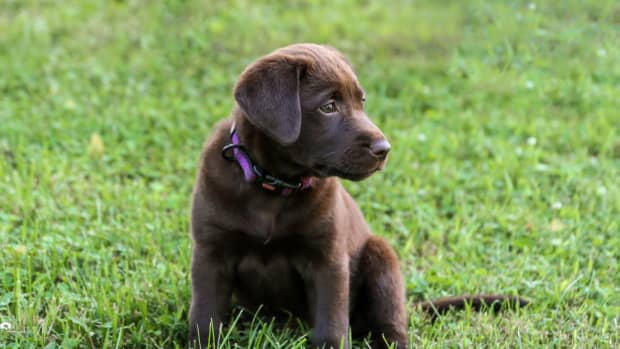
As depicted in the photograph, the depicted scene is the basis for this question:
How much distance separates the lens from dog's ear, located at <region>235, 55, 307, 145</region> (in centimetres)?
282

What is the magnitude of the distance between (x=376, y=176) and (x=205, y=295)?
2.28 meters

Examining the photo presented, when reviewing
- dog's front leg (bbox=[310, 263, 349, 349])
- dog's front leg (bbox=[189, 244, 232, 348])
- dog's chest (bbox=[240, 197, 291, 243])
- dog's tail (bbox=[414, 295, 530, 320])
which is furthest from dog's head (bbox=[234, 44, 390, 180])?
dog's tail (bbox=[414, 295, 530, 320])

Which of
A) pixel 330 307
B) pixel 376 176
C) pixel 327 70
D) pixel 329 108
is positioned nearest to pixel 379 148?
pixel 329 108

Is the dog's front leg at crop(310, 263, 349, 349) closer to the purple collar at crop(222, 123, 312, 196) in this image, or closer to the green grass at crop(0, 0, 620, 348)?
the green grass at crop(0, 0, 620, 348)

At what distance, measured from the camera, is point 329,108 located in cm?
302

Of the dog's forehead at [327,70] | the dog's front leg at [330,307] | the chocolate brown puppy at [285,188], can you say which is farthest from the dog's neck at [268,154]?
the dog's front leg at [330,307]

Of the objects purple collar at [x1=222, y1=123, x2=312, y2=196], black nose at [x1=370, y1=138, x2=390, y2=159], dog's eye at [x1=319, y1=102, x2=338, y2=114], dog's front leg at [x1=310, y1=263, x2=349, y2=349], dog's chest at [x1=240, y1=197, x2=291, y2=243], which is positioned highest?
dog's eye at [x1=319, y1=102, x2=338, y2=114]

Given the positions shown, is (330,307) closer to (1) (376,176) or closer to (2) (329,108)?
(2) (329,108)

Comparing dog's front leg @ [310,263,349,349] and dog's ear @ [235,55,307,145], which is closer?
dog's ear @ [235,55,307,145]

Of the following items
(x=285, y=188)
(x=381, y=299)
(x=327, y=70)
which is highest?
(x=327, y=70)

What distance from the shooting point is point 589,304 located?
3666mm

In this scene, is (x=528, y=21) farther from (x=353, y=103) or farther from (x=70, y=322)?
(x=70, y=322)

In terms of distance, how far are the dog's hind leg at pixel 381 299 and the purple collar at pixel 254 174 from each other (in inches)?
23.5

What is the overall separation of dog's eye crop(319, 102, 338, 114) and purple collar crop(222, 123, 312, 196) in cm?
30
